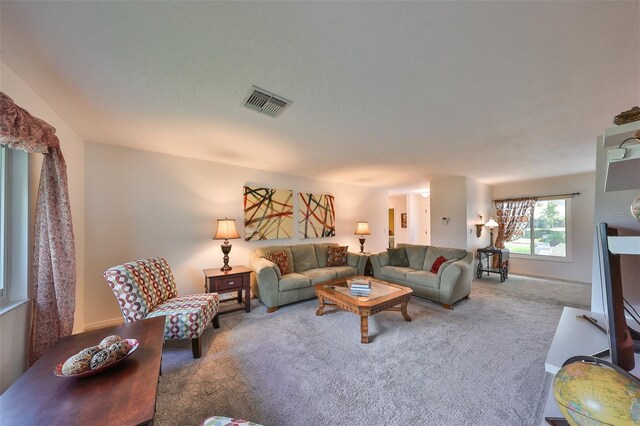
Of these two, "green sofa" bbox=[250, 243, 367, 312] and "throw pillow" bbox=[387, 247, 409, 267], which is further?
"throw pillow" bbox=[387, 247, 409, 267]

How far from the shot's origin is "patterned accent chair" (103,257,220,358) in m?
2.00

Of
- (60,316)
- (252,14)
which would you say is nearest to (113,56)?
(252,14)

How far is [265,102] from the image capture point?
1870 mm

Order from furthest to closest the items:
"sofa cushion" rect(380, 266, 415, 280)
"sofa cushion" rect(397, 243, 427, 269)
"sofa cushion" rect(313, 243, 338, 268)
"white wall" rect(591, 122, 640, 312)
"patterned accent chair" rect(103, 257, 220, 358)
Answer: "sofa cushion" rect(313, 243, 338, 268) → "sofa cushion" rect(397, 243, 427, 269) → "sofa cushion" rect(380, 266, 415, 280) → "patterned accent chair" rect(103, 257, 220, 358) → "white wall" rect(591, 122, 640, 312)

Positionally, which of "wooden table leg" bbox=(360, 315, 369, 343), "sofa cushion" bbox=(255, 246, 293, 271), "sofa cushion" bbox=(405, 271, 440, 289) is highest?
"sofa cushion" bbox=(255, 246, 293, 271)

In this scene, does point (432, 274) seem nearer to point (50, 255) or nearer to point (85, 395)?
point (85, 395)

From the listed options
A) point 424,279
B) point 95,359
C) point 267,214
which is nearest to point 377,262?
point 424,279

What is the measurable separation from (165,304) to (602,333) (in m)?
3.27

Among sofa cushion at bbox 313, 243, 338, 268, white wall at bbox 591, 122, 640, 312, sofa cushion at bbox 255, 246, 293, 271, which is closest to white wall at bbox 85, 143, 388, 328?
sofa cushion at bbox 255, 246, 293, 271

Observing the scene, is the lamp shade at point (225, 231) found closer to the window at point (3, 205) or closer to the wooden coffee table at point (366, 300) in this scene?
the wooden coffee table at point (366, 300)

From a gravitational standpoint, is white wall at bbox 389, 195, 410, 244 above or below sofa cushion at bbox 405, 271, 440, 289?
above

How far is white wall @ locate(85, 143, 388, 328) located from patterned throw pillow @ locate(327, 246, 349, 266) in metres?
1.05

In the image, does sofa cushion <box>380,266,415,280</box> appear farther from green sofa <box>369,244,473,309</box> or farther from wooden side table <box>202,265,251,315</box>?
wooden side table <box>202,265,251,315</box>

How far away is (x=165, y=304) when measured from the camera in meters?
2.33
